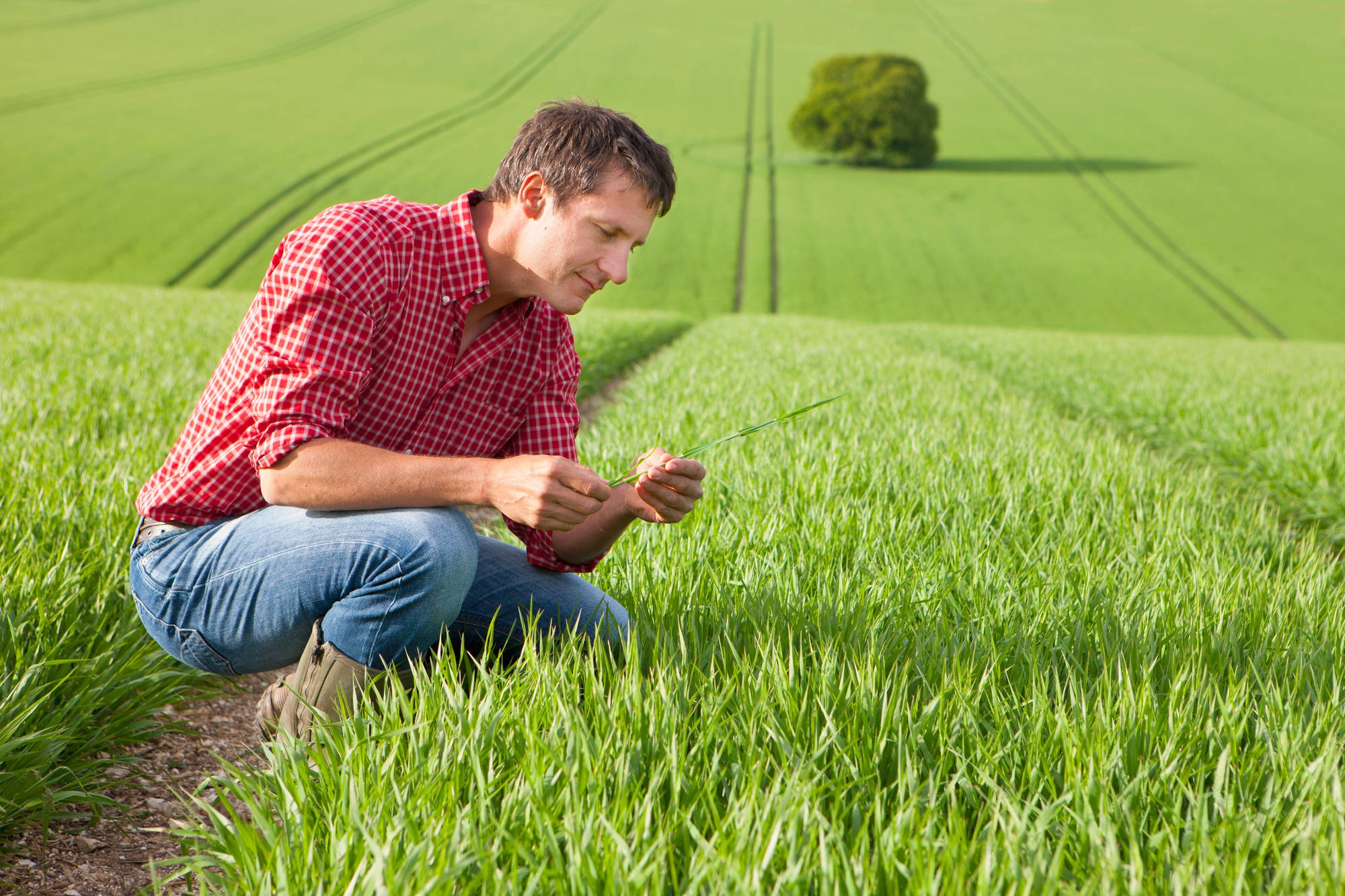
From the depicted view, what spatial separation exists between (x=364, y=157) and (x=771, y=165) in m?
19.1

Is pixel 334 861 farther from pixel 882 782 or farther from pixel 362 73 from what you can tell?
pixel 362 73

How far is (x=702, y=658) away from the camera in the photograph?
2.21 m

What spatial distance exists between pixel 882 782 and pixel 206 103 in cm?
4869

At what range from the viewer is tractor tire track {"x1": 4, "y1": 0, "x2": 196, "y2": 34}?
50688 mm

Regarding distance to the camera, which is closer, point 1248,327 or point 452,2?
point 1248,327

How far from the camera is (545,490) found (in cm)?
197

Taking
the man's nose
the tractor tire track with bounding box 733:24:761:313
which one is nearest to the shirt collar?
the man's nose

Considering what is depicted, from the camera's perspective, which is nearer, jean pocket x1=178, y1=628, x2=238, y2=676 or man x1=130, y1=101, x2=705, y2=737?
man x1=130, y1=101, x2=705, y2=737

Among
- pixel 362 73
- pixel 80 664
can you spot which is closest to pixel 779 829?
pixel 80 664

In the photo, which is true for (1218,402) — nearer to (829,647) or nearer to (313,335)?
(829,647)

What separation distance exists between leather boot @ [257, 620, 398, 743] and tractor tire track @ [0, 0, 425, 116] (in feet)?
151

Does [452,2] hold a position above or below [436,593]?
above

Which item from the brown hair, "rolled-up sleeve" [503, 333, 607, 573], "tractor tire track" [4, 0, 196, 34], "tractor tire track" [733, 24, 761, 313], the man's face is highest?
"tractor tire track" [4, 0, 196, 34]

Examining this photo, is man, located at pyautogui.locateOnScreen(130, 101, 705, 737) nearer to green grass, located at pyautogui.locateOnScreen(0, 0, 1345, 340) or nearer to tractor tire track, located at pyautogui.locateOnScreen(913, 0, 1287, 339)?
green grass, located at pyautogui.locateOnScreen(0, 0, 1345, 340)
